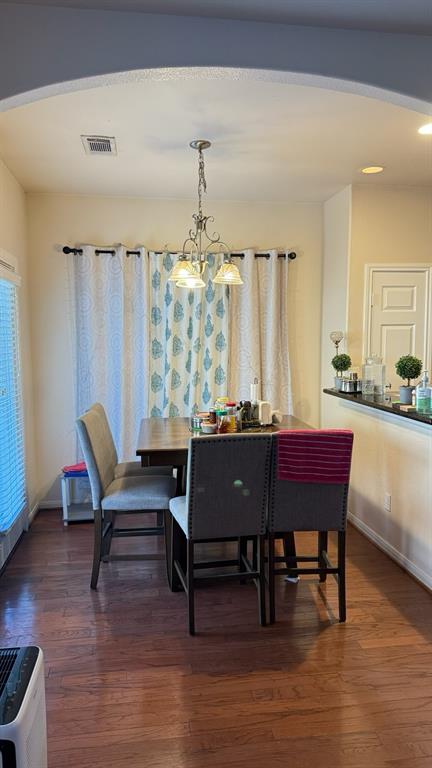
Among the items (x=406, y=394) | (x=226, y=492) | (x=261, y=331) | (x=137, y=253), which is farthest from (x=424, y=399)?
(x=137, y=253)

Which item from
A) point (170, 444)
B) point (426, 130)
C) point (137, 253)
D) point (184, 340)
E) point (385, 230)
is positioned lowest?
point (170, 444)

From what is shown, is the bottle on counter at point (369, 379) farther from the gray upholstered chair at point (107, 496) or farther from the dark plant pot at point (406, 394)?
the gray upholstered chair at point (107, 496)

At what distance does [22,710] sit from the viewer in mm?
1283

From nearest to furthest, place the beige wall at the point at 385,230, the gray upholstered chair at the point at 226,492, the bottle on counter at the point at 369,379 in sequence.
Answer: the gray upholstered chair at the point at 226,492
the bottle on counter at the point at 369,379
the beige wall at the point at 385,230

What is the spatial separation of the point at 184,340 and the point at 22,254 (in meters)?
Result: 1.45

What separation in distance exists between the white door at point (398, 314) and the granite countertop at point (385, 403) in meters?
0.53

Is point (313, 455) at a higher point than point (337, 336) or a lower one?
lower

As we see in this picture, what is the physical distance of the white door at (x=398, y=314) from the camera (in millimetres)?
3998

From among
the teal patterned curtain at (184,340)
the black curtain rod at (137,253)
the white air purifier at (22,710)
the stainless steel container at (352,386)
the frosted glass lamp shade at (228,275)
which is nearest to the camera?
the white air purifier at (22,710)

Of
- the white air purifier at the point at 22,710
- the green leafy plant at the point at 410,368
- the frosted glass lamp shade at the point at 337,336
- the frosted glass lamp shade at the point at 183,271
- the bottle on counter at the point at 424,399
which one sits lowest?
the white air purifier at the point at 22,710

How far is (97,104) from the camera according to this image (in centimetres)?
251

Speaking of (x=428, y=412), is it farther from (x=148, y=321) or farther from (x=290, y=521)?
(x=148, y=321)

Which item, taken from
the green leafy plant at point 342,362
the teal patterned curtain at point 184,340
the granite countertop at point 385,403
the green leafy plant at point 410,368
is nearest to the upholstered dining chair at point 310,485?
the granite countertop at point 385,403

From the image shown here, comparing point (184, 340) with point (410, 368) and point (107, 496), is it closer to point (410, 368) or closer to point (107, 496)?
point (107, 496)
